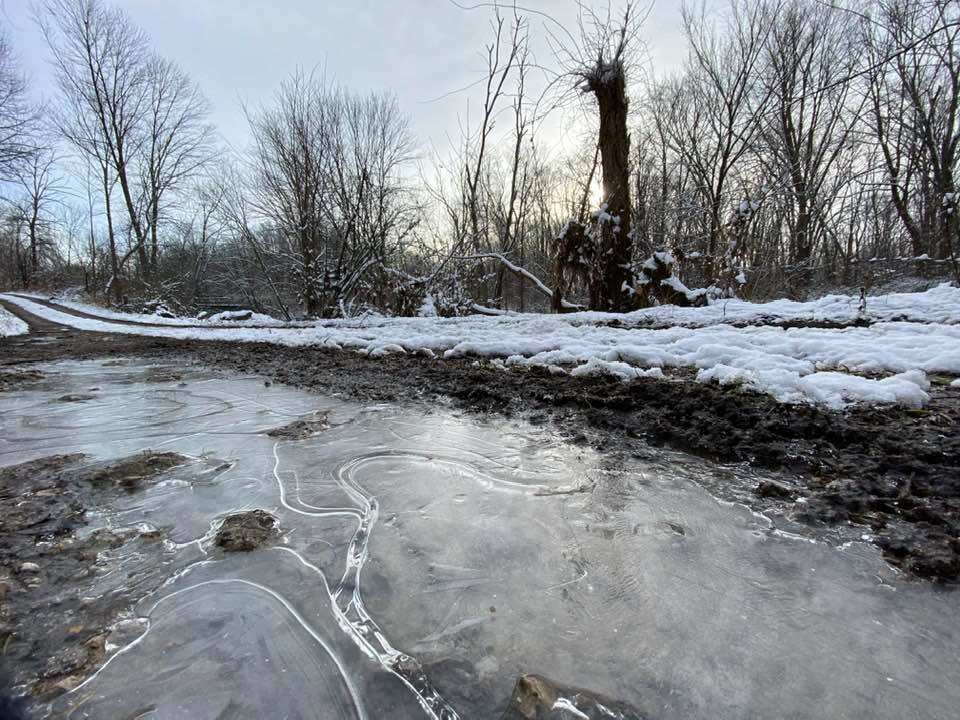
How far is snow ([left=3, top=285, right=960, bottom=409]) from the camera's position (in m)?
1.88

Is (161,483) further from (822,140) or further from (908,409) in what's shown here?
(822,140)

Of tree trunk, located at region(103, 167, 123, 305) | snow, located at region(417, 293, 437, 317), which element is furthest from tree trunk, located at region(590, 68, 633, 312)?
tree trunk, located at region(103, 167, 123, 305)

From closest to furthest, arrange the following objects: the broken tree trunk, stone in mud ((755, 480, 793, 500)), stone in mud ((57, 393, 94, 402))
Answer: stone in mud ((755, 480, 793, 500)) → stone in mud ((57, 393, 94, 402)) → the broken tree trunk

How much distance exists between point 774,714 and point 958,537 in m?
0.71

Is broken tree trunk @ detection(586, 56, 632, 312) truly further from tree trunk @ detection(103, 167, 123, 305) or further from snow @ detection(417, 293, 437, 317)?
tree trunk @ detection(103, 167, 123, 305)

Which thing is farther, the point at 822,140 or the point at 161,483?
the point at 822,140

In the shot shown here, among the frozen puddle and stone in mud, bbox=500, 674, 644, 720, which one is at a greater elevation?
the frozen puddle

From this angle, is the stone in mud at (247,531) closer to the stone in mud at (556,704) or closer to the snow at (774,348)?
the stone in mud at (556,704)

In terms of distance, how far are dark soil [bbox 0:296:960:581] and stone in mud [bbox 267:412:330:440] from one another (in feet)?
1.34

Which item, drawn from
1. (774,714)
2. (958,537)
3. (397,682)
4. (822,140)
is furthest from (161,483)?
(822,140)

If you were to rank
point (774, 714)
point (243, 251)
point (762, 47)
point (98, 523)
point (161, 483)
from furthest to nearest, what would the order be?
point (243, 251), point (762, 47), point (161, 483), point (98, 523), point (774, 714)

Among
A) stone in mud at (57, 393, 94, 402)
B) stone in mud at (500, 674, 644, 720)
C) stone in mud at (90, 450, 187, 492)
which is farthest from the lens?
stone in mud at (57, 393, 94, 402)

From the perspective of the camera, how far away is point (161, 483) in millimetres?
1415

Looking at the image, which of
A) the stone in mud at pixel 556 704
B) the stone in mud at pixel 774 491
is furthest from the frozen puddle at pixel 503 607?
the stone in mud at pixel 774 491
